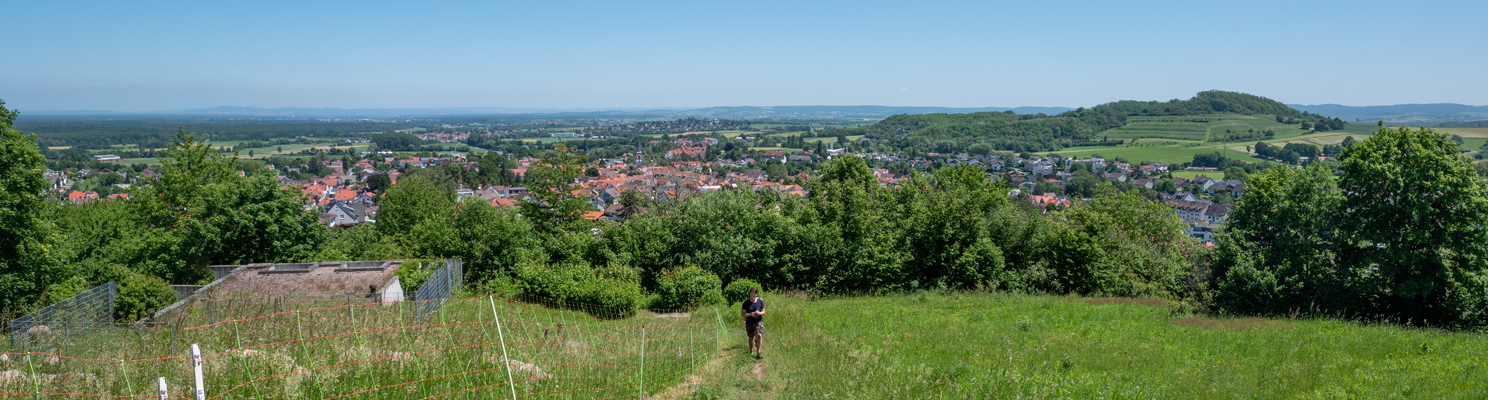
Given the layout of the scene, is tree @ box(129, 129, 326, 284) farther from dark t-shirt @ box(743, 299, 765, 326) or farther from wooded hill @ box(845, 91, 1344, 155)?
wooded hill @ box(845, 91, 1344, 155)

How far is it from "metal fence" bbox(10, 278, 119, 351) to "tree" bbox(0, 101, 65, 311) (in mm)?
4647

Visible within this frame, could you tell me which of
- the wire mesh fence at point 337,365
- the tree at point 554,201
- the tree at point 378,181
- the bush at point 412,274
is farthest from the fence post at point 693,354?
the tree at point 378,181

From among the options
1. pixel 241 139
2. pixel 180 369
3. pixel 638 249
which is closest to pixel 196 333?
pixel 180 369

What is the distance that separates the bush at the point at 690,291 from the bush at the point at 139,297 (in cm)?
1143

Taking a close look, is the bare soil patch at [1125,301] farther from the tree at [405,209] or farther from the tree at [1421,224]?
the tree at [405,209]

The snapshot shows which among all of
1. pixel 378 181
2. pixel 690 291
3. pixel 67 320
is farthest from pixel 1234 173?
pixel 378 181

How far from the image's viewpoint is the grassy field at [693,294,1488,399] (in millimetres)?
8492

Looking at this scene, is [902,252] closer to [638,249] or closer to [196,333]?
[638,249]

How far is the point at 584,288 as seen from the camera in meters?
16.3

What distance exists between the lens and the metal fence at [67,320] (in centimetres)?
990

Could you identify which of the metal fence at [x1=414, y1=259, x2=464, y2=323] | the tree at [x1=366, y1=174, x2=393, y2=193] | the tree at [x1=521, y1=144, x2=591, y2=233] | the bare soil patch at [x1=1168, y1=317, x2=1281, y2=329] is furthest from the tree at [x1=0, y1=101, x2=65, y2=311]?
the tree at [x1=366, y1=174, x2=393, y2=193]

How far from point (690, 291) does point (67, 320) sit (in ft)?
35.7

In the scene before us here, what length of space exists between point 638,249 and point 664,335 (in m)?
9.01

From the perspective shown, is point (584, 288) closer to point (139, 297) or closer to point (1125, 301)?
point (139, 297)
